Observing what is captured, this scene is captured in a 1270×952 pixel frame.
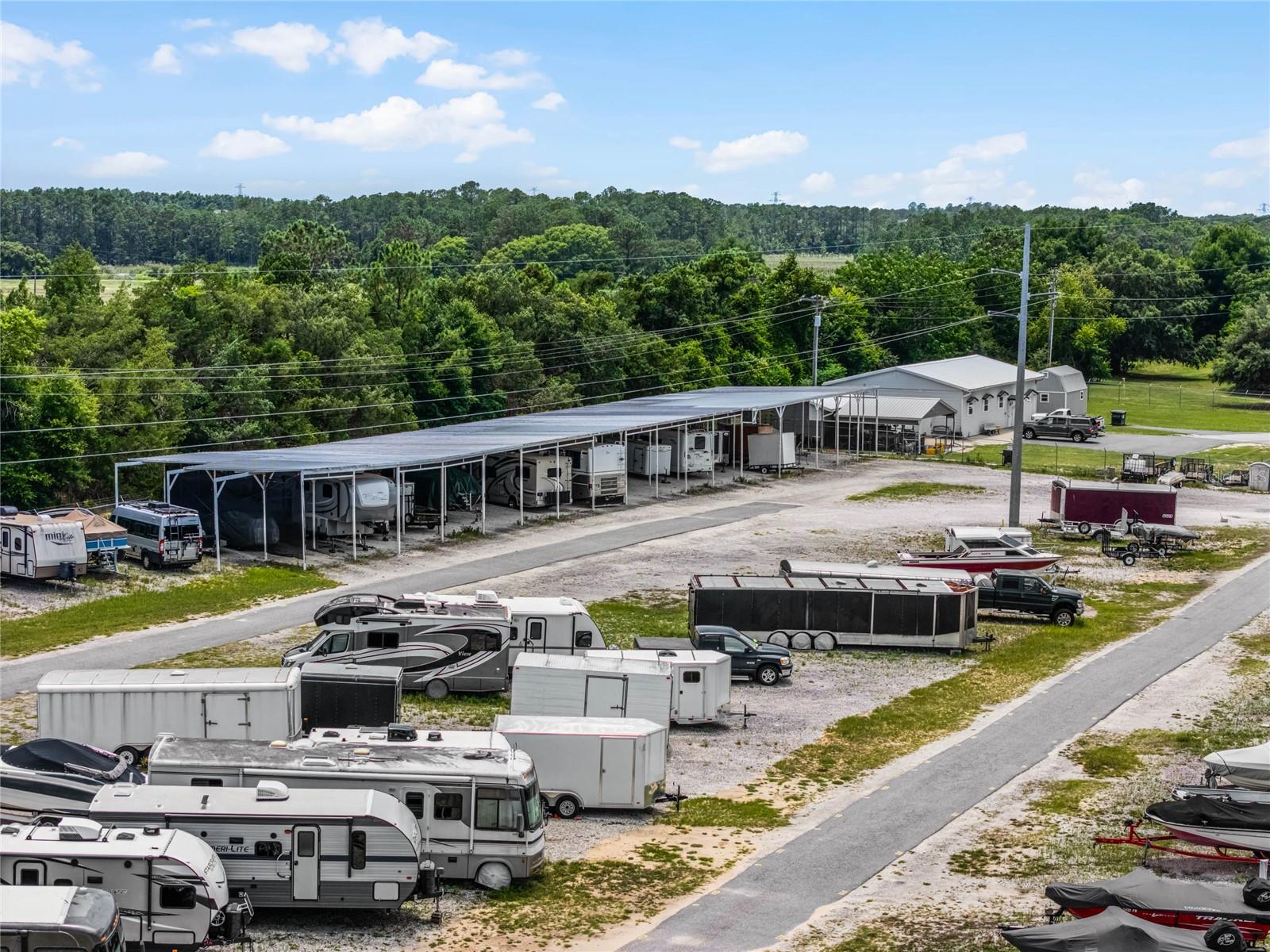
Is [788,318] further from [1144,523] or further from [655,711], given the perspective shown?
[655,711]

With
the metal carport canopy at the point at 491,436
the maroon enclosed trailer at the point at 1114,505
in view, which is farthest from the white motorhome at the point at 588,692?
the maroon enclosed trailer at the point at 1114,505

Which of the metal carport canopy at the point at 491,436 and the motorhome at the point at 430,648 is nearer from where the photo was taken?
the motorhome at the point at 430,648

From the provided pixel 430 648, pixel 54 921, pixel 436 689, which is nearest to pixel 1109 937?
pixel 54 921

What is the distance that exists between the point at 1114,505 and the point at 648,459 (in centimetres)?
2087

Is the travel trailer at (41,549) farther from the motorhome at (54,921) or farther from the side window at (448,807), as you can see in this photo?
the motorhome at (54,921)

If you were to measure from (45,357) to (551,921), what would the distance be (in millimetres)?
47108

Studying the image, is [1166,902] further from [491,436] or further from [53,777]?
[491,436]

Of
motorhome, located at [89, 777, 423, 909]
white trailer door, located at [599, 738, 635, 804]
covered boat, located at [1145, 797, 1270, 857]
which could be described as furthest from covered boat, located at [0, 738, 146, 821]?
covered boat, located at [1145, 797, 1270, 857]

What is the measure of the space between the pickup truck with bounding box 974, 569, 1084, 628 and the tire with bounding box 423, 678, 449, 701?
17.6 metres

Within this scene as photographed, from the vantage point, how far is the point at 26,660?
34.5 m

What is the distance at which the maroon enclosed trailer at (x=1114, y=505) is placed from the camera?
52625 millimetres

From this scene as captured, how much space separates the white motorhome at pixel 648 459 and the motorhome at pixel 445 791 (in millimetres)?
40697

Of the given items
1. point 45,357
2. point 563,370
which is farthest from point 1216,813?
point 563,370

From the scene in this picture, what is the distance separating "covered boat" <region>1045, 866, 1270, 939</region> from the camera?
19562mm
